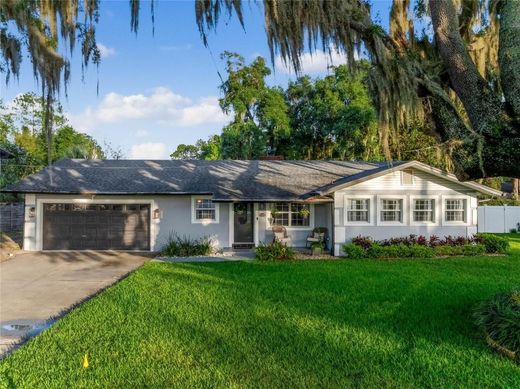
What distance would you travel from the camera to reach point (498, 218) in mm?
23344

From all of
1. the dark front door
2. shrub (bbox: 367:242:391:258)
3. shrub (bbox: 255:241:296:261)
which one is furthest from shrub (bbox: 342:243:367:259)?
the dark front door

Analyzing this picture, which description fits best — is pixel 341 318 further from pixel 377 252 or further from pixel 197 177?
pixel 197 177

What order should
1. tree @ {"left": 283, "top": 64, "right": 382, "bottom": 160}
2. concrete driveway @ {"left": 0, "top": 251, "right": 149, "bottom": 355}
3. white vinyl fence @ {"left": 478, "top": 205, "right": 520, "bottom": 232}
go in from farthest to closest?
1. tree @ {"left": 283, "top": 64, "right": 382, "bottom": 160}
2. white vinyl fence @ {"left": 478, "top": 205, "right": 520, "bottom": 232}
3. concrete driveway @ {"left": 0, "top": 251, "right": 149, "bottom": 355}

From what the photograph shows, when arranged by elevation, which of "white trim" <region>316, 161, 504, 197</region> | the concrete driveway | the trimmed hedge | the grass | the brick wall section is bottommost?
the concrete driveway

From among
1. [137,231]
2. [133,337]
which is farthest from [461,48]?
[137,231]

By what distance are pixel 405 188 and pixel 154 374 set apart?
40.1ft

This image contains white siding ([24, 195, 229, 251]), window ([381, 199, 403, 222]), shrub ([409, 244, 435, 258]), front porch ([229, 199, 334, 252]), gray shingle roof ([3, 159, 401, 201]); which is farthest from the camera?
front porch ([229, 199, 334, 252])

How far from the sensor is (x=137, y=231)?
15.8 metres

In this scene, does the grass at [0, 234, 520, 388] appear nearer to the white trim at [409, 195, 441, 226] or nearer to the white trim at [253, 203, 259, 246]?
the white trim at [409, 195, 441, 226]

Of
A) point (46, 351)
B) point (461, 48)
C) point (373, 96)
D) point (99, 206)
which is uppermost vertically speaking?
point (461, 48)

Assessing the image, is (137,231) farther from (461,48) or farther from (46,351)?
(461,48)

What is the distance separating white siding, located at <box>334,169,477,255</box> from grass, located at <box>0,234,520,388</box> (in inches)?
191

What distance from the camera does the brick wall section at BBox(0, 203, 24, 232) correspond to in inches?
826

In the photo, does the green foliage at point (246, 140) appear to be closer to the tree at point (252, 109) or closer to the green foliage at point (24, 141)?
the tree at point (252, 109)
